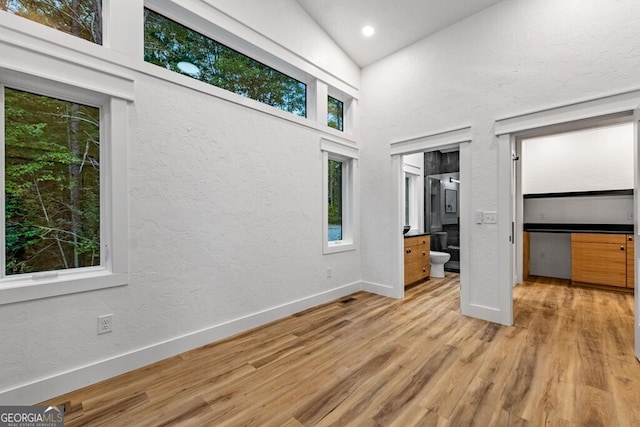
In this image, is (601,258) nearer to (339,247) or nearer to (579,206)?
(579,206)

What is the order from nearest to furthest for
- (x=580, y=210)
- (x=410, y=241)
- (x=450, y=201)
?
(x=410, y=241) < (x=580, y=210) < (x=450, y=201)

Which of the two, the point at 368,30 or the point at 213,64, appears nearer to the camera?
the point at 213,64

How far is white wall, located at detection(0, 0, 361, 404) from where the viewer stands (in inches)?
70.8

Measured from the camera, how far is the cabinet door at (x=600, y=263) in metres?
3.94

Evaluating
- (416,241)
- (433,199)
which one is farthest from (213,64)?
(433,199)

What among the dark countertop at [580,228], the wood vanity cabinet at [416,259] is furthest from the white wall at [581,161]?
the wood vanity cabinet at [416,259]

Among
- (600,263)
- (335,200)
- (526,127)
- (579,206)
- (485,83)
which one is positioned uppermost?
(485,83)

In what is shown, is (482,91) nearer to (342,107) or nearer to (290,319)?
(342,107)

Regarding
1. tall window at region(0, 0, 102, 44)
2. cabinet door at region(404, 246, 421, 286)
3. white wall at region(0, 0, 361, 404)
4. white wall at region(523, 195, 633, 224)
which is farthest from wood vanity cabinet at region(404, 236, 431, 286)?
tall window at region(0, 0, 102, 44)

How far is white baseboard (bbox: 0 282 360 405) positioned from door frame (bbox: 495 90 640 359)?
7.59 feet

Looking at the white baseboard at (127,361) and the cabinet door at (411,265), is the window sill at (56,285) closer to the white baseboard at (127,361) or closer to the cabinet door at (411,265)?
the white baseboard at (127,361)

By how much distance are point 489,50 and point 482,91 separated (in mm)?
429

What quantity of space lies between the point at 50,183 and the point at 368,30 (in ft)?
11.8

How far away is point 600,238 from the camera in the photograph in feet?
13.4
